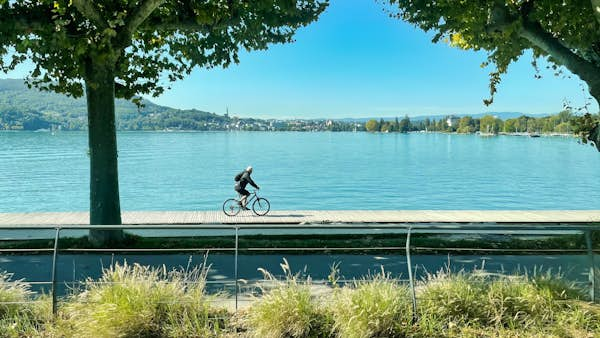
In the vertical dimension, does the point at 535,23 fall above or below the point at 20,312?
above

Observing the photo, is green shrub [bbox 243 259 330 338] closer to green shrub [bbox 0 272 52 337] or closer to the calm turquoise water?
green shrub [bbox 0 272 52 337]

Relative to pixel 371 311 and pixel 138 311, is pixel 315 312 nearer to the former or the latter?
pixel 371 311

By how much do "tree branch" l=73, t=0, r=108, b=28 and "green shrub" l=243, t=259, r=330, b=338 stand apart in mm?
8001

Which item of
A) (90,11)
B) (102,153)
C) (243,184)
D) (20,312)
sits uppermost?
(90,11)

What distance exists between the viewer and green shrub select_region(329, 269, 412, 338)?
5.58m

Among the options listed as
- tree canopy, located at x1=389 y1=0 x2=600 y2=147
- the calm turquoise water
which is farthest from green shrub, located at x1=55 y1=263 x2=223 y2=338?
the calm turquoise water

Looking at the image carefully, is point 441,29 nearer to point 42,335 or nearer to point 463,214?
point 463,214

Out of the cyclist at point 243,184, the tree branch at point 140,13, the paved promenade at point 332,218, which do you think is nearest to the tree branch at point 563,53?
the paved promenade at point 332,218

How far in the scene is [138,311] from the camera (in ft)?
18.8

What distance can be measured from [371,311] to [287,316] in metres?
0.88

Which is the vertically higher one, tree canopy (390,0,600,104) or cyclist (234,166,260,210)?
tree canopy (390,0,600,104)

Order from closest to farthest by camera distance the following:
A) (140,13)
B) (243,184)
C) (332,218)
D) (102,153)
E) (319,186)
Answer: (140,13), (102,153), (332,218), (243,184), (319,186)

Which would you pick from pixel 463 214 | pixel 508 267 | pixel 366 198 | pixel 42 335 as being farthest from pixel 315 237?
pixel 366 198

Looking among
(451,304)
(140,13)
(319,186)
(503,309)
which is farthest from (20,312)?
(319,186)
